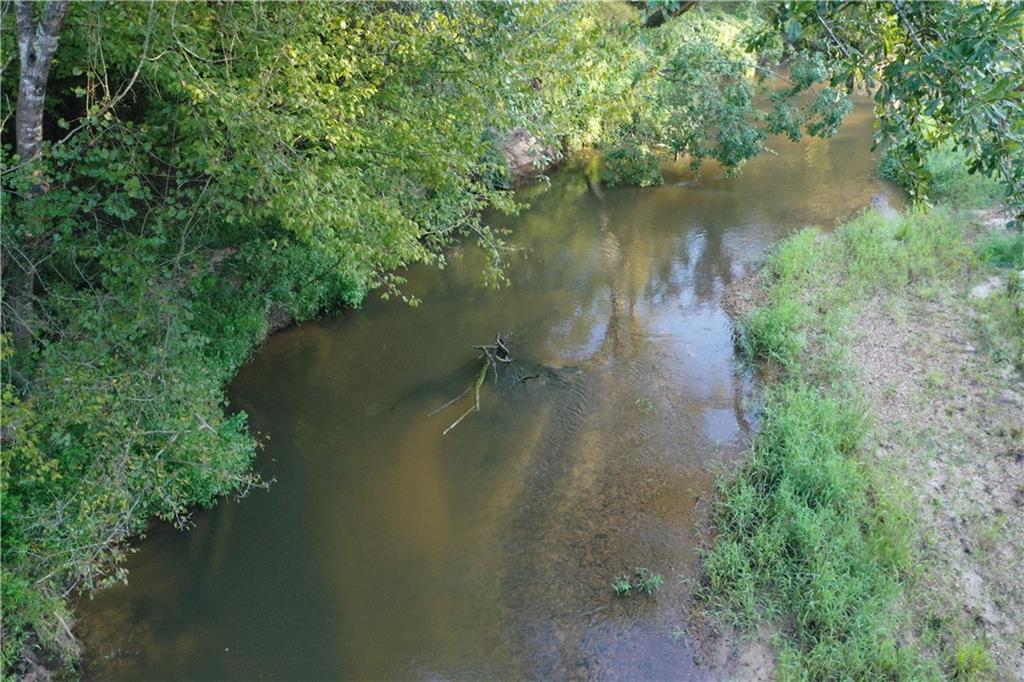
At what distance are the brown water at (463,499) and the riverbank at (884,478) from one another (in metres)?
0.69

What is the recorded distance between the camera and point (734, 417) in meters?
9.98

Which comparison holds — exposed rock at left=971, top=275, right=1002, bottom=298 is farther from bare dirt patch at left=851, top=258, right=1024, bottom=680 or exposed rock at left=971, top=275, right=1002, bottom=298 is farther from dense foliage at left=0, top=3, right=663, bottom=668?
dense foliage at left=0, top=3, right=663, bottom=668

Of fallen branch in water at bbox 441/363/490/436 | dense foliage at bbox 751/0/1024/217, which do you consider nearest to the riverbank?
fallen branch in water at bbox 441/363/490/436

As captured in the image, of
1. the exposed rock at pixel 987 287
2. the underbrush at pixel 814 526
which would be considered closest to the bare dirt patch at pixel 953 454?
the exposed rock at pixel 987 287

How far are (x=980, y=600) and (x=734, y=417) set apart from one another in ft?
12.3

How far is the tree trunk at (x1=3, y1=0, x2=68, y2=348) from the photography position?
17.9 ft

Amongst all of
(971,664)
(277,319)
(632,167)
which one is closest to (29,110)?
(277,319)

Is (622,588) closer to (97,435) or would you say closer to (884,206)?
(97,435)

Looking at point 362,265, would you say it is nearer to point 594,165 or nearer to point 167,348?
point 167,348

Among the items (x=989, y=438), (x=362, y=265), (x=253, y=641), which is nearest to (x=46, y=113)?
(x=362, y=265)

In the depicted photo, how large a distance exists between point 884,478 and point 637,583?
129 inches

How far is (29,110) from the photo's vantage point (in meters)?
5.78

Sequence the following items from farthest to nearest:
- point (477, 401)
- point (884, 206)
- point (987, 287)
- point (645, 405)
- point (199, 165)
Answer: point (884, 206), point (987, 287), point (477, 401), point (645, 405), point (199, 165)

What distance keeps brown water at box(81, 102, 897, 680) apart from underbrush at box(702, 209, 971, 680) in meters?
0.51
